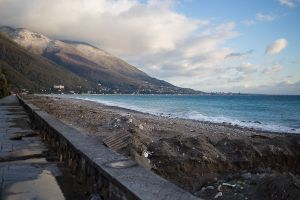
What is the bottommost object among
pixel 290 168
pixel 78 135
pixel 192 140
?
pixel 290 168

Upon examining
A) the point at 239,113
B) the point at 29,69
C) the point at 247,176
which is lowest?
the point at 239,113

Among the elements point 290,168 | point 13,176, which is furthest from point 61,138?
point 290,168

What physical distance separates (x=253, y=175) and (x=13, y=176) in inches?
192

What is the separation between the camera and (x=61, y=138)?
238 inches

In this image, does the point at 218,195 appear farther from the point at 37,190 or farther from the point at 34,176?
the point at 37,190

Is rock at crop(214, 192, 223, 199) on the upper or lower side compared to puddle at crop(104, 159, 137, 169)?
lower

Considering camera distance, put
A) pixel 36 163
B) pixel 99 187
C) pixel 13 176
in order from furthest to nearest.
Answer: pixel 36 163 → pixel 13 176 → pixel 99 187

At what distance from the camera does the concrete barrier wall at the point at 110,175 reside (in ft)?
9.61

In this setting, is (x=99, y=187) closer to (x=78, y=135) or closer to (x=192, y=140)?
(x=78, y=135)

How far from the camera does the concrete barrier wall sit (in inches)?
115

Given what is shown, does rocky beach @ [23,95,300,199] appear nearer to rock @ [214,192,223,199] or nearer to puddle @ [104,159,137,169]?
rock @ [214,192,223,199]

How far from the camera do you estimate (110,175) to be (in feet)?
11.1

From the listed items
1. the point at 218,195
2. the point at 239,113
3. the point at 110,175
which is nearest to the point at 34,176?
the point at 110,175

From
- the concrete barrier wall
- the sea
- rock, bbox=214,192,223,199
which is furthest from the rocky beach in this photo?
the sea
